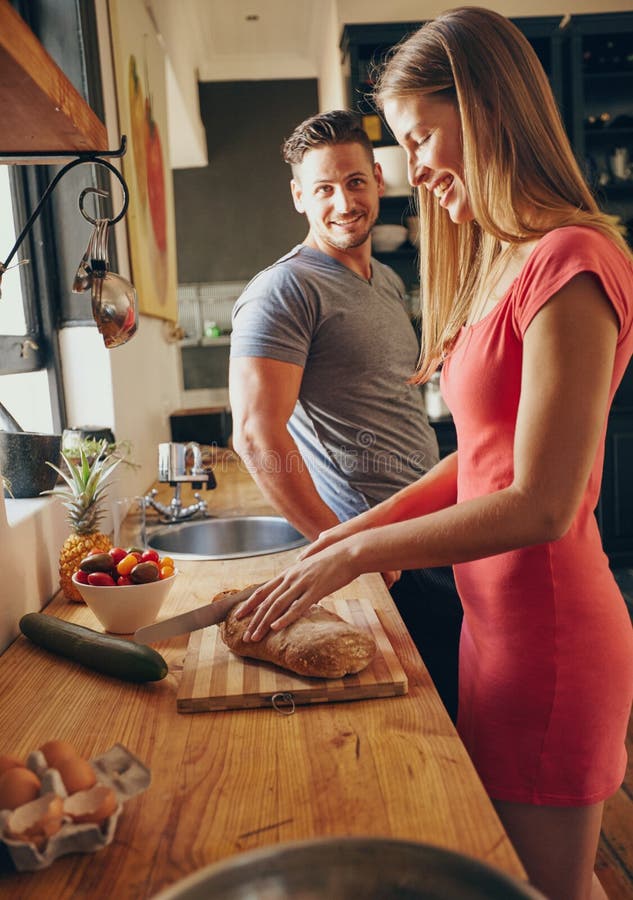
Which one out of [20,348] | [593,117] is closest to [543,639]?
[20,348]

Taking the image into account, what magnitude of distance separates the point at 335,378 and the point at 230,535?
2.13 feet

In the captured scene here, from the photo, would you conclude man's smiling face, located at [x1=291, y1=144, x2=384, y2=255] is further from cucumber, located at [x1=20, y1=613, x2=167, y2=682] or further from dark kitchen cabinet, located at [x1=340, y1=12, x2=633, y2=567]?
dark kitchen cabinet, located at [x1=340, y1=12, x2=633, y2=567]

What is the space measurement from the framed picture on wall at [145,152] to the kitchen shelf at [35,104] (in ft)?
5.26

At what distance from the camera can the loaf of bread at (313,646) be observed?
1.07 metres

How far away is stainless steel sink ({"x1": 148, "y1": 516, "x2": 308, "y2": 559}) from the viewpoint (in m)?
2.25

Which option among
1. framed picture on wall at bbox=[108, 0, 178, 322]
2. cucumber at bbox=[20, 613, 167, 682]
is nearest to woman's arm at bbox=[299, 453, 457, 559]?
cucumber at bbox=[20, 613, 167, 682]

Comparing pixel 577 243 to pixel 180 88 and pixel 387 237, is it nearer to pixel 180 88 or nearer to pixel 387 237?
pixel 387 237

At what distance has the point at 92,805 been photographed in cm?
72

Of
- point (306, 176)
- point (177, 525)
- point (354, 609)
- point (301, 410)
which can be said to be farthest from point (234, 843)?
point (306, 176)

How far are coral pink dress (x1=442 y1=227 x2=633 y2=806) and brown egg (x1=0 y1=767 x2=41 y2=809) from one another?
2.22ft

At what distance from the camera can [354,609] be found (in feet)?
4.47

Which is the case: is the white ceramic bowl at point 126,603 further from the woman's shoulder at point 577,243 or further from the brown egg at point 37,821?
the woman's shoulder at point 577,243

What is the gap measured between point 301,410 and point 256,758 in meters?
1.21

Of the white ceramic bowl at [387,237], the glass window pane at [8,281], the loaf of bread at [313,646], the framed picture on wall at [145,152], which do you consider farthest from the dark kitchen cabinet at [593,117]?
the loaf of bread at [313,646]
